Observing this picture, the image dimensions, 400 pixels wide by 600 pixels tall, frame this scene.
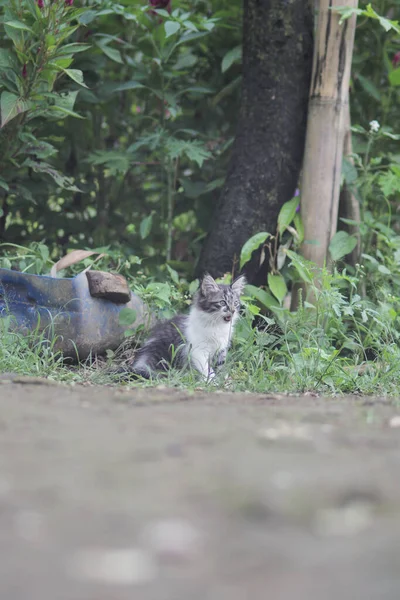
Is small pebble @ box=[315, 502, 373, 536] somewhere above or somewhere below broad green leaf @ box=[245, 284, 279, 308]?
above

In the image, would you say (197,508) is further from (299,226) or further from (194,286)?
(299,226)

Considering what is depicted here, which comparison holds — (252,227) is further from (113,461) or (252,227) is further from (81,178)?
(113,461)

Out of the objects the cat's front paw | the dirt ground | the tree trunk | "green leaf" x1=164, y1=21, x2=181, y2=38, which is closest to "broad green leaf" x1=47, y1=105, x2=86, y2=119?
"green leaf" x1=164, y1=21, x2=181, y2=38

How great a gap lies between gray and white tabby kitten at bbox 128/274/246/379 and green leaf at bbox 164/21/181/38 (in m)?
1.42

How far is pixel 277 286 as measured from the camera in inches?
154

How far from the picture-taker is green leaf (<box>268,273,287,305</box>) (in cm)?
387

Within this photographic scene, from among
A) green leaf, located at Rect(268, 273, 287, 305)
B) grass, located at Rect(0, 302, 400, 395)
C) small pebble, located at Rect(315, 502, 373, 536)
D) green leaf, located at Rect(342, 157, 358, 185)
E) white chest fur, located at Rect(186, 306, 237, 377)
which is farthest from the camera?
green leaf, located at Rect(342, 157, 358, 185)

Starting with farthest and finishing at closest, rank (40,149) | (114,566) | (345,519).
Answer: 1. (40,149)
2. (345,519)
3. (114,566)

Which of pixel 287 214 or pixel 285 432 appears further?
pixel 287 214

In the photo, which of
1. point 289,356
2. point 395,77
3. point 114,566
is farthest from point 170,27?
point 114,566

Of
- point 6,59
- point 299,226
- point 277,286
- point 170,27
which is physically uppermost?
point 170,27

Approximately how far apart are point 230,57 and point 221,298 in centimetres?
164

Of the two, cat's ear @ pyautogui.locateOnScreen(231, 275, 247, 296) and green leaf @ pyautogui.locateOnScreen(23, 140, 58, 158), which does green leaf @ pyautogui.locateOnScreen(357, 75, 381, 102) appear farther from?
green leaf @ pyautogui.locateOnScreen(23, 140, 58, 158)

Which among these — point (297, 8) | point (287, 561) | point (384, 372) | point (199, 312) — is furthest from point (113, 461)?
point (297, 8)
